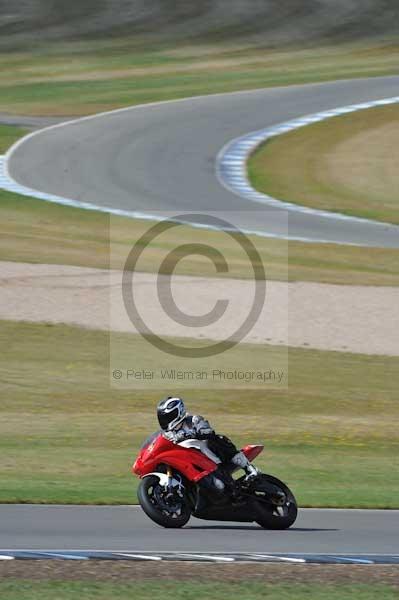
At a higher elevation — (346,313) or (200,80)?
(200,80)

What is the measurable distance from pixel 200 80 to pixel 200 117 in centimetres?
767

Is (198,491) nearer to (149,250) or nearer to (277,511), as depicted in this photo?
(277,511)

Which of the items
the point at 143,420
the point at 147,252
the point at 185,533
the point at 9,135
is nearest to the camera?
the point at 185,533

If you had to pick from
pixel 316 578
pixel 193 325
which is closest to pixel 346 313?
pixel 193 325

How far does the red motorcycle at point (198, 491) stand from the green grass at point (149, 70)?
36867mm

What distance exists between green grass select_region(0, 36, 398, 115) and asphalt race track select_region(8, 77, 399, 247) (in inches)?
83.4

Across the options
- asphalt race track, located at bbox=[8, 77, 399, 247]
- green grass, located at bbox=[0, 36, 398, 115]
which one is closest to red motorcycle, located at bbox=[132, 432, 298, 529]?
asphalt race track, located at bbox=[8, 77, 399, 247]

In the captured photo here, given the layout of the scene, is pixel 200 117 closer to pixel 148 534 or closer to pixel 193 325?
pixel 193 325

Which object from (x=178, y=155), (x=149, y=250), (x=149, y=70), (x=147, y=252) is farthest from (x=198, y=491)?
(x=149, y=70)

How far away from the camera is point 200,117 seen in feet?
156

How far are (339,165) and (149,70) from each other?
57.4 ft

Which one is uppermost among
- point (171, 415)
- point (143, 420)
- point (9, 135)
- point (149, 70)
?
point (149, 70)

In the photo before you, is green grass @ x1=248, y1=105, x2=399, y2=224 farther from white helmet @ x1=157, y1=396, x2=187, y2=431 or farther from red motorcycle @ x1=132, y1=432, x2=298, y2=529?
white helmet @ x1=157, y1=396, x2=187, y2=431

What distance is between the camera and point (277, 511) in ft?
40.8
